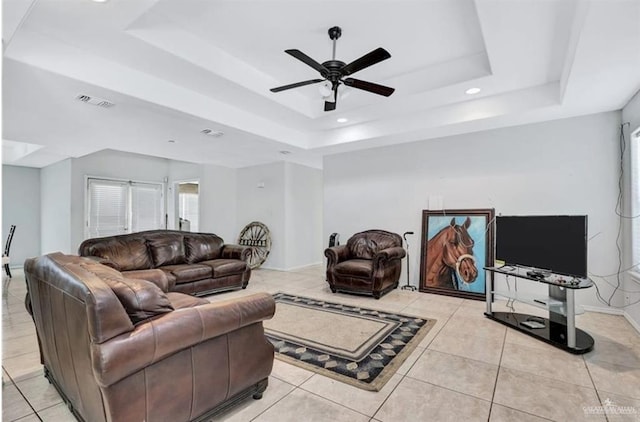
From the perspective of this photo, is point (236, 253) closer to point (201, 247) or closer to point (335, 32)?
point (201, 247)

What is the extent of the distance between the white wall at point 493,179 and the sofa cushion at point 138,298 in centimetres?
438

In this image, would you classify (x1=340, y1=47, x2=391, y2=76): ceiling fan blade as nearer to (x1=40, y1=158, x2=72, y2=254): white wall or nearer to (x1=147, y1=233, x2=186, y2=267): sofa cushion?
(x1=147, y1=233, x2=186, y2=267): sofa cushion

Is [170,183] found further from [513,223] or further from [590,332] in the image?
[590,332]

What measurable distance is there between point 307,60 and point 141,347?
7.90ft

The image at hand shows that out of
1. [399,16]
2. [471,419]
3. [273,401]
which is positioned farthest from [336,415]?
[399,16]

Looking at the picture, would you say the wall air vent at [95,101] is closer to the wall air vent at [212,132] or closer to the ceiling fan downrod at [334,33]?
the wall air vent at [212,132]

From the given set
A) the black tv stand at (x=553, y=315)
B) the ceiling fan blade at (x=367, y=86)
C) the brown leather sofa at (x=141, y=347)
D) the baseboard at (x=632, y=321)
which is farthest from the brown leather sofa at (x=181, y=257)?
the baseboard at (x=632, y=321)

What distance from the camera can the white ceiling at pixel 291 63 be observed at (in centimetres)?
267

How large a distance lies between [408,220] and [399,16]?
3.32 metres

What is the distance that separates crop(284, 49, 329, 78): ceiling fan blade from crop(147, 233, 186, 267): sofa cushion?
3667mm

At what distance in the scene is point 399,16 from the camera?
116 inches

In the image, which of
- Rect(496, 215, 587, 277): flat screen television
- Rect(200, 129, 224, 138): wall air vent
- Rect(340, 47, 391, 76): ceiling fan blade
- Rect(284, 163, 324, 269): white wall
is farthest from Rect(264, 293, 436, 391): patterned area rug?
Rect(284, 163, 324, 269): white wall

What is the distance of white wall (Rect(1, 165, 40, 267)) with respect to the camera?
296 inches

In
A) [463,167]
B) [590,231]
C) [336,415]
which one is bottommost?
[336,415]
